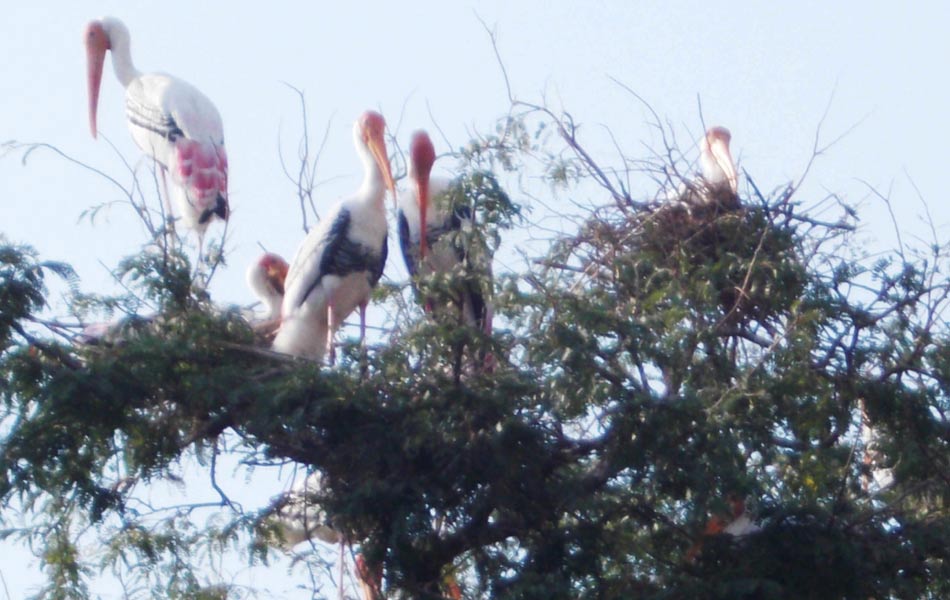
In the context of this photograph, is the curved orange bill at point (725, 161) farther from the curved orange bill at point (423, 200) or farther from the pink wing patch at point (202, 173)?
the pink wing patch at point (202, 173)

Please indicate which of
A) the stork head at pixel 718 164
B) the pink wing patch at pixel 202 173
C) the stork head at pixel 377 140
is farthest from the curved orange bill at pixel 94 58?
the stork head at pixel 718 164

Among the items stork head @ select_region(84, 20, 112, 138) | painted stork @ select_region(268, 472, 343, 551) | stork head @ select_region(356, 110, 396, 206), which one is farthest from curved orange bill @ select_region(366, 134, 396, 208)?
stork head @ select_region(84, 20, 112, 138)

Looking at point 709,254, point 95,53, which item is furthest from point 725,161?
point 95,53

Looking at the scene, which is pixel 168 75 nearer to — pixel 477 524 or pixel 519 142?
pixel 519 142

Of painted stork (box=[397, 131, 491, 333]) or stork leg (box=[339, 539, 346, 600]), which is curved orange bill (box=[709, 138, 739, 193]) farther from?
stork leg (box=[339, 539, 346, 600])

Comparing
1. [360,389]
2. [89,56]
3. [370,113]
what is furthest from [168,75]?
[360,389]

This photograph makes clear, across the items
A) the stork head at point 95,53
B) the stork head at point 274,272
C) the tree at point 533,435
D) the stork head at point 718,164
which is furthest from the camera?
the stork head at point 95,53

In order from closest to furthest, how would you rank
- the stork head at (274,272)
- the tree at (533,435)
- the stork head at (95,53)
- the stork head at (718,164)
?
the tree at (533,435)
the stork head at (718,164)
the stork head at (274,272)
the stork head at (95,53)

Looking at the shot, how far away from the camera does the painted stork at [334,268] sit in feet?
28.3

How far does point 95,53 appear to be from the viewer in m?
11.5

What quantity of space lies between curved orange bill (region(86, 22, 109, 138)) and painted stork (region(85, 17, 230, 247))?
16.9 inches

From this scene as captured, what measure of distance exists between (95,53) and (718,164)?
4.07 meters

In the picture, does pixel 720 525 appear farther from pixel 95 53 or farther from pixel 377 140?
pixel 95 53

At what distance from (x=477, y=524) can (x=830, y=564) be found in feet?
3.56
